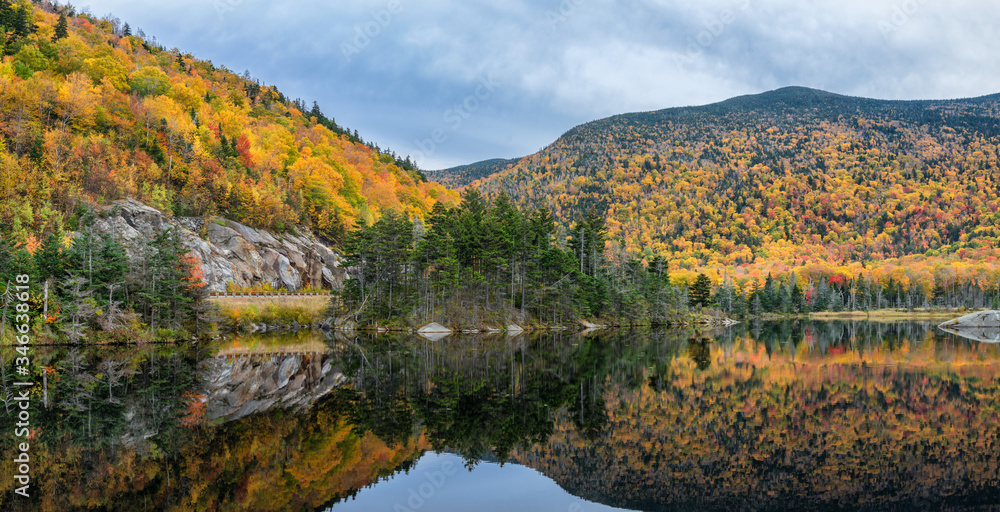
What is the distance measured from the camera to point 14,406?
56.1 feet

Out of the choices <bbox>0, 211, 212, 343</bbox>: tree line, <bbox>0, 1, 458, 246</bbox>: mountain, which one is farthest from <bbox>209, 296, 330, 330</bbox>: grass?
<bbox>0, 1, 458, 246</bbox>: mountain

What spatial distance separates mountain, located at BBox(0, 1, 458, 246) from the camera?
5422 cm

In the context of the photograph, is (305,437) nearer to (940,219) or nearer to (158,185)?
(158,185)

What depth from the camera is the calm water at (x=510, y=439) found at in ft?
33.7

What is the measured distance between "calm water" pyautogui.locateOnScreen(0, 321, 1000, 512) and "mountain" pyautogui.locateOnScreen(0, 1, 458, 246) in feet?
123

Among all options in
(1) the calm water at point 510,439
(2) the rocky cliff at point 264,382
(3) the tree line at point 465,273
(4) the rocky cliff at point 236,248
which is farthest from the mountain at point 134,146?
(1) the calm water at point 510,439

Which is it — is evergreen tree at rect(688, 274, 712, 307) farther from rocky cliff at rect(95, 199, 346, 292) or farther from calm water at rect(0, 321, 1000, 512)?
calm water at rect(0, 321, 1000, 512)

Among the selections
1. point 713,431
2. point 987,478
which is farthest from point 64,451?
point 987,478

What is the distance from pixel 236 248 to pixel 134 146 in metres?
18.9
